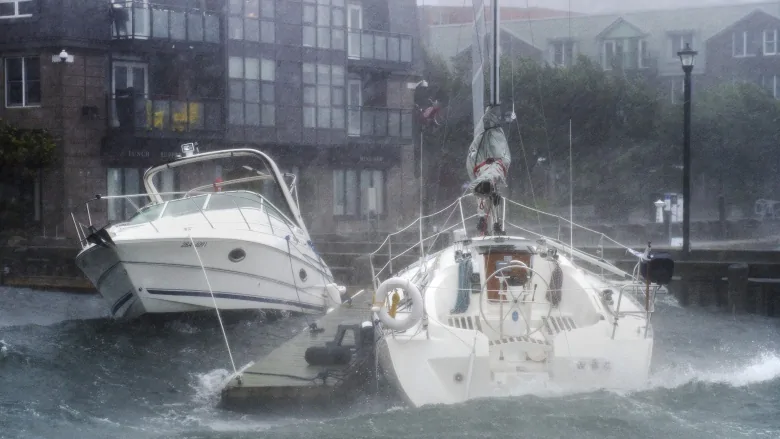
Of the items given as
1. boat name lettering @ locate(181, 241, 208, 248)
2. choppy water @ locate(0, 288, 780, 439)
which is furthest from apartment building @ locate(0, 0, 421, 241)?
boat name lettering @ locate(181, 241, 208, 248)

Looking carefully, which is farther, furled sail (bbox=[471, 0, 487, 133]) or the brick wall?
the brick wall

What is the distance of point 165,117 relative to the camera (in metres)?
24.7

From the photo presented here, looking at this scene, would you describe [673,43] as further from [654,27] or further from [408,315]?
[408,315]

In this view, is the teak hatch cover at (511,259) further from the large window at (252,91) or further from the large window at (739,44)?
the large window at (739,44)

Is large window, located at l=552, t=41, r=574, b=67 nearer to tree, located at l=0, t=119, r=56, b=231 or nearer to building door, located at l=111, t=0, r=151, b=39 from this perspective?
building door, located at l=111, t=0, r=151, b=39

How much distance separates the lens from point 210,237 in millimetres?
13719

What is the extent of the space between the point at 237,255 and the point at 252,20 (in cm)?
1385

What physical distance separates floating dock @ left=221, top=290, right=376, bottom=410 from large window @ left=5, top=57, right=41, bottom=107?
54.4 ft

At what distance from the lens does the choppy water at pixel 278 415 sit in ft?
25.4

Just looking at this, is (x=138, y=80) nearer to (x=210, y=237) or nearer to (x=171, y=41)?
(x=171, y=41)

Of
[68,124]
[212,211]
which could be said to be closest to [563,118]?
[68,124]

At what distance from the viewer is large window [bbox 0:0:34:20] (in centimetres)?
2459

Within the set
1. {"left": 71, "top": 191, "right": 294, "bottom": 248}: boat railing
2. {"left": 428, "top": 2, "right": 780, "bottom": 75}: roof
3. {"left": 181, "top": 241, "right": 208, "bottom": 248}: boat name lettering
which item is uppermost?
{"left": 428, "top": 2, "right": 780, "bottom": 75}: roof

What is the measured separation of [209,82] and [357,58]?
17.2 ft
